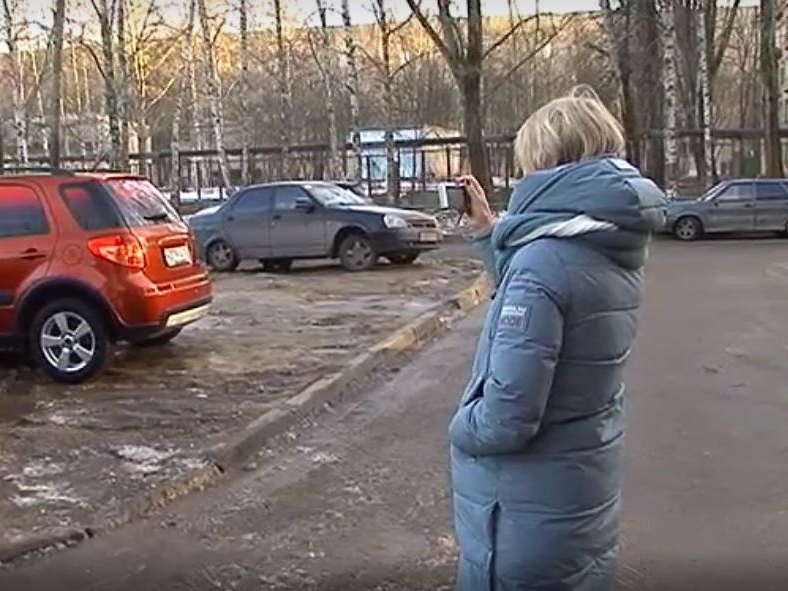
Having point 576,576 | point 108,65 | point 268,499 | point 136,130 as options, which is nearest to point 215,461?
point 268,499

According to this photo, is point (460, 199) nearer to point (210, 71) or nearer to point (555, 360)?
point (555, 360)

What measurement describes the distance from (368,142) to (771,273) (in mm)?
24879

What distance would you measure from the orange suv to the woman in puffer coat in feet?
23.1

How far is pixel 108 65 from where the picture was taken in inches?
1236

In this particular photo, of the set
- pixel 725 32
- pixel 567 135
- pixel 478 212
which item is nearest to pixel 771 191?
pixel 725 32

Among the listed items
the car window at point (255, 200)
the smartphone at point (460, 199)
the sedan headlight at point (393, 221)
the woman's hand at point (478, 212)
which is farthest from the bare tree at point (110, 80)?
the woman's hand at point (478, 212)

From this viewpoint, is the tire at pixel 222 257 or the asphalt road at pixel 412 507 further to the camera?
the tire at pixel 222 257

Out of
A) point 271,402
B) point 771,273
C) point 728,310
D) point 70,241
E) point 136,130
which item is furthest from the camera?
point 136,130

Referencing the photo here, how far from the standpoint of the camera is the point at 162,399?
8805mm

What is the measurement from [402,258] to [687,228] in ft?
33.8

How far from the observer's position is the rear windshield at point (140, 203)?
31.9 feet

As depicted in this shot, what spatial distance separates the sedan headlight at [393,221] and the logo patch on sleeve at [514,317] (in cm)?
1731

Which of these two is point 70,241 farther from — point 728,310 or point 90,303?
point 728,310

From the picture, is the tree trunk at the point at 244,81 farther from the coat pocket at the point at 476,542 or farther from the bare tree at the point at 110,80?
the coat pocket at the point at 476,542
